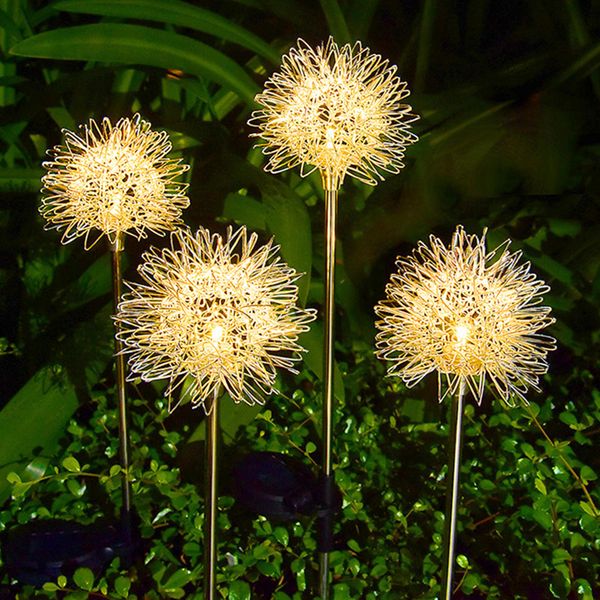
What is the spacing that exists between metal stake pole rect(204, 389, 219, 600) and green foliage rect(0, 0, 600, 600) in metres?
0.10

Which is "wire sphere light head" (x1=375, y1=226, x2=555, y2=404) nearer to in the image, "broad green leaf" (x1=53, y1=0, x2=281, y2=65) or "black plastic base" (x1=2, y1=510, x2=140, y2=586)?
"black plastic base" (x1=2, y1=510, x2=140, y2=586)

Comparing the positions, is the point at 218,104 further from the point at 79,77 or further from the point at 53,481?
Answer: the point at 53,481

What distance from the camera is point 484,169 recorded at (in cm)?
79

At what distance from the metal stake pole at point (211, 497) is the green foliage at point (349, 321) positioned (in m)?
0.10

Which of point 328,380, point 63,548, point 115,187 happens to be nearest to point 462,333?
point 328,380

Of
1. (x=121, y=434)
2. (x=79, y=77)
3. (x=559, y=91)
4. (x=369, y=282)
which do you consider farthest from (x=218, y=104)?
(x=121, y=434)

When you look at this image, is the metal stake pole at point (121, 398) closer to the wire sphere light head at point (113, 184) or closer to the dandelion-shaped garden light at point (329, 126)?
the wire sphere light head at point (113, 184)

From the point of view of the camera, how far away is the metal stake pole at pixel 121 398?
1.69ft

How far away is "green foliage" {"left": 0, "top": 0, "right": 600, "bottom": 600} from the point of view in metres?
0.61

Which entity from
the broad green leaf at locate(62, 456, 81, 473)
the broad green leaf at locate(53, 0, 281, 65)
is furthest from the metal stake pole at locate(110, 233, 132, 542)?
the broad green leaf at locate(53, 0, 281, 65)

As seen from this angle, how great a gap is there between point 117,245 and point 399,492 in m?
0.38

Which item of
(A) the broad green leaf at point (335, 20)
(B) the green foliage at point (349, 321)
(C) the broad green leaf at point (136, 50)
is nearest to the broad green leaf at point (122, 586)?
(B) the green foliage at point (349, 321)

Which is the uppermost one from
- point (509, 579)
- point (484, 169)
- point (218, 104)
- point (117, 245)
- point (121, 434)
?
point (218, 104)

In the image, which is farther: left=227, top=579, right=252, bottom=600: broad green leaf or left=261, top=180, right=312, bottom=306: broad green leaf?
left=261, top=180, right=312, bottom=306: broad green leaf
